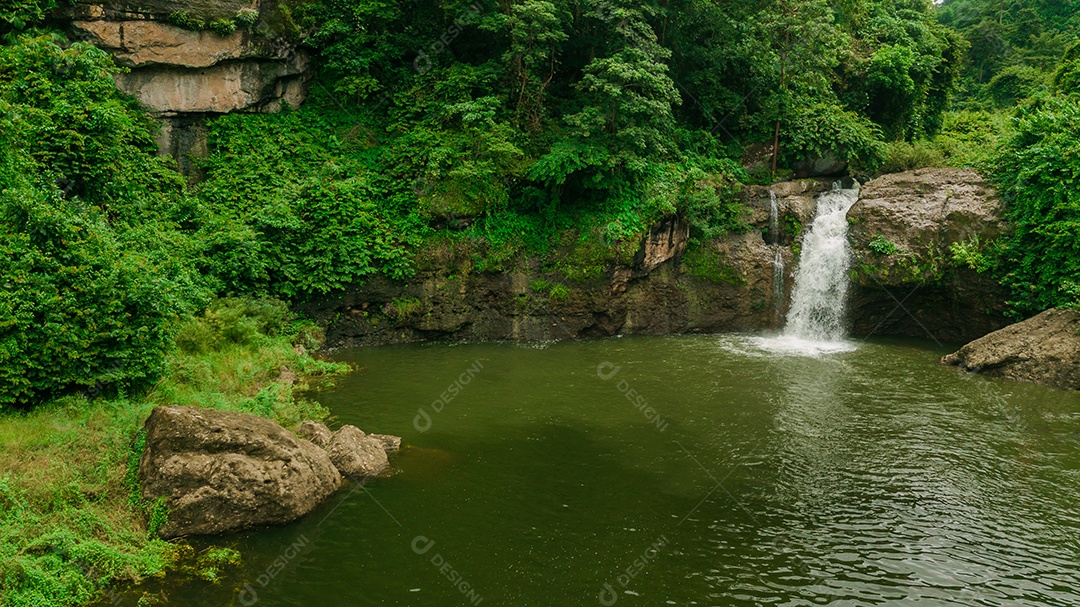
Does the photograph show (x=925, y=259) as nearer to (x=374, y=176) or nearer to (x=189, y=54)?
(x=374, y=176)

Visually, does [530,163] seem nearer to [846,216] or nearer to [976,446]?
[846,216]

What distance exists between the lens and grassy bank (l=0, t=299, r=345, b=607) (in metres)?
6.62

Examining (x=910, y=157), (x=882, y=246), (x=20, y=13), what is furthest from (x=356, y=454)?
(x=910, y=157)

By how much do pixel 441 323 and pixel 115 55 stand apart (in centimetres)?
1163

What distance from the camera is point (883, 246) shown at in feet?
61.9

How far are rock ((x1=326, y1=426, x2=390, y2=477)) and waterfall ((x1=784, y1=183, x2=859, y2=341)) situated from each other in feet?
45.6

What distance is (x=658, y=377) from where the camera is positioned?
580 inches

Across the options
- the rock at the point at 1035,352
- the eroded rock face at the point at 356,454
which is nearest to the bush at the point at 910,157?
the rock at the point at 1035,352

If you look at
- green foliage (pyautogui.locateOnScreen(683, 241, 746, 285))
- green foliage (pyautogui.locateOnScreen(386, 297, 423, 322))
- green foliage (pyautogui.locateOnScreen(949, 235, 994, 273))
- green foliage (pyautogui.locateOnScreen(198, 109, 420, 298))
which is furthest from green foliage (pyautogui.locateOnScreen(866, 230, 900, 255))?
green foliage (pyautogui.locateOnScreen(198, 109, 420, 298))

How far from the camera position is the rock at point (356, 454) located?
9.59 m

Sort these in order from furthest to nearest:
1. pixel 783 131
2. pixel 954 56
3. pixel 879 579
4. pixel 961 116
Answer: pixel 961 116
pixel 954 56
pixel 783 131
pixel 879 579

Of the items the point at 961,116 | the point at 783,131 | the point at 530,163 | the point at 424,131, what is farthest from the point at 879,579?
the point at 961,116

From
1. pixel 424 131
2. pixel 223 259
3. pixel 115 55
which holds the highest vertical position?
pixel 115 55

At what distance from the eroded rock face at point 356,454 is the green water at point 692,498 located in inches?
10.9
